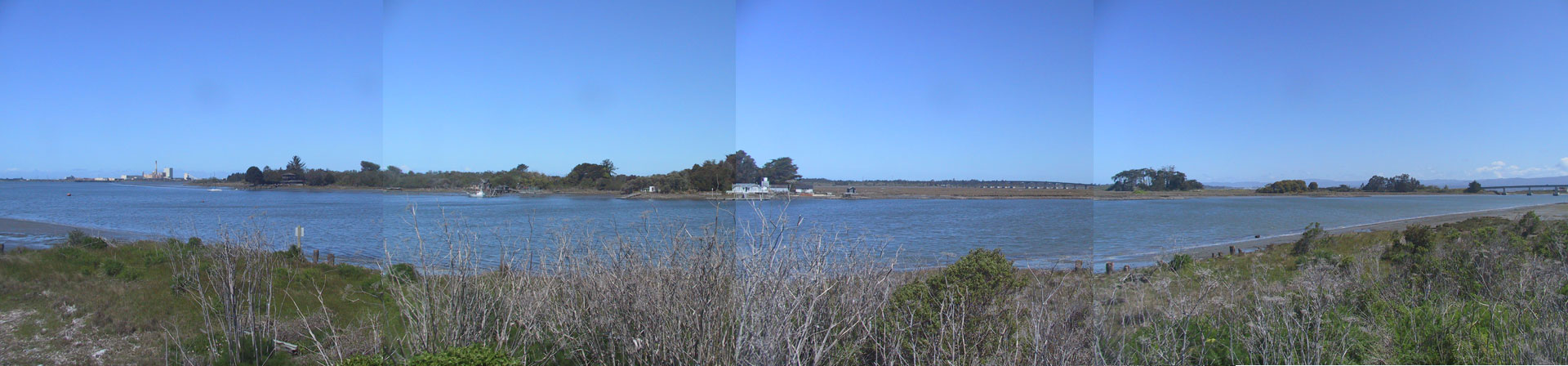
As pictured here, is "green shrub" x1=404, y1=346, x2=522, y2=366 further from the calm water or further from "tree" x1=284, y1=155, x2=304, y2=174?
"tree" x1=284, y1=155, x2=304, y2=174

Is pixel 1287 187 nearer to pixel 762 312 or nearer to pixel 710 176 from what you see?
pixel 710 176

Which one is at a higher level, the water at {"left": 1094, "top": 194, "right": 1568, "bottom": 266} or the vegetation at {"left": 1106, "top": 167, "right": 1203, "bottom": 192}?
the vegetation at {"left": 1106, "top": 167, "right": 1203, "bottom": 192}

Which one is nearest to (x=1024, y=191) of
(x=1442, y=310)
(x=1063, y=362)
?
(x=1442, y=310)

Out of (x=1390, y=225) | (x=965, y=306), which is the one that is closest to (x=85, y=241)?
(x=965, y=306)

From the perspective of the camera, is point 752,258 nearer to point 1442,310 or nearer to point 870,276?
point 870,276

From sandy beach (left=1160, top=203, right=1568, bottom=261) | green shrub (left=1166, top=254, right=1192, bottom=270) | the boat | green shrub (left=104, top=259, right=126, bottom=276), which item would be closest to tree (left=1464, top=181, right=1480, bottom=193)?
sandy beach (left=1160, top=203, right=1568, bottom=261)

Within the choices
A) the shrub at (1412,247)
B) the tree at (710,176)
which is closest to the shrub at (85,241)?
the tree at (710,176)

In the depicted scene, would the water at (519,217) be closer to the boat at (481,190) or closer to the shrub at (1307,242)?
the boat at (481,190)
